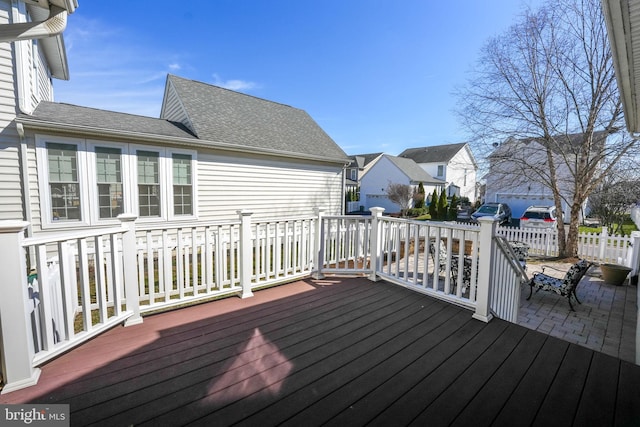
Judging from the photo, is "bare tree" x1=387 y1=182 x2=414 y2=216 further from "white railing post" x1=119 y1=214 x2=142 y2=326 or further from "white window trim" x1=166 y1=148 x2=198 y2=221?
"white railing post" x1=119 y1=214 x2=142 y2=326

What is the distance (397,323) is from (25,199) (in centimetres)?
698

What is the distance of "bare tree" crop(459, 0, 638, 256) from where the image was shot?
7.63 m

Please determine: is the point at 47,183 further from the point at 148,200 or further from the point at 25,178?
the point at 148,200

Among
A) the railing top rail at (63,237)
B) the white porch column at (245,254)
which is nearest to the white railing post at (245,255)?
the white porch column at (245,254)

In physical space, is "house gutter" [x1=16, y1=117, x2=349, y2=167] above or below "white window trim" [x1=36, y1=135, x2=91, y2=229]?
above

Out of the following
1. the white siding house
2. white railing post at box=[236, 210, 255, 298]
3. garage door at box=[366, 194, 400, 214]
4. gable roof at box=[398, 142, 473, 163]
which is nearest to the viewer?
white railing post at box=[236, 210, 255, 298]

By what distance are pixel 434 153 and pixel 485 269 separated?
2918 centimetres

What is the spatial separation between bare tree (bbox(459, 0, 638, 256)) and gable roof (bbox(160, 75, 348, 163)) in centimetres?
512

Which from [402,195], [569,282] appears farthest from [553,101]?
[402,195]

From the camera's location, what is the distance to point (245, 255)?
11.6ft

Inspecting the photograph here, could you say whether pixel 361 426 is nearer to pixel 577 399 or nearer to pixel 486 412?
pixel 486 412

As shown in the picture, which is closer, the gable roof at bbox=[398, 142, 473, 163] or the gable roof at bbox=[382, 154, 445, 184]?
the gable roof at bbox=[382, 154, 445, 184]

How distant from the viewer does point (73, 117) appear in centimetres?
579

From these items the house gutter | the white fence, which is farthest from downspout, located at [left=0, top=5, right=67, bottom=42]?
the white fence
